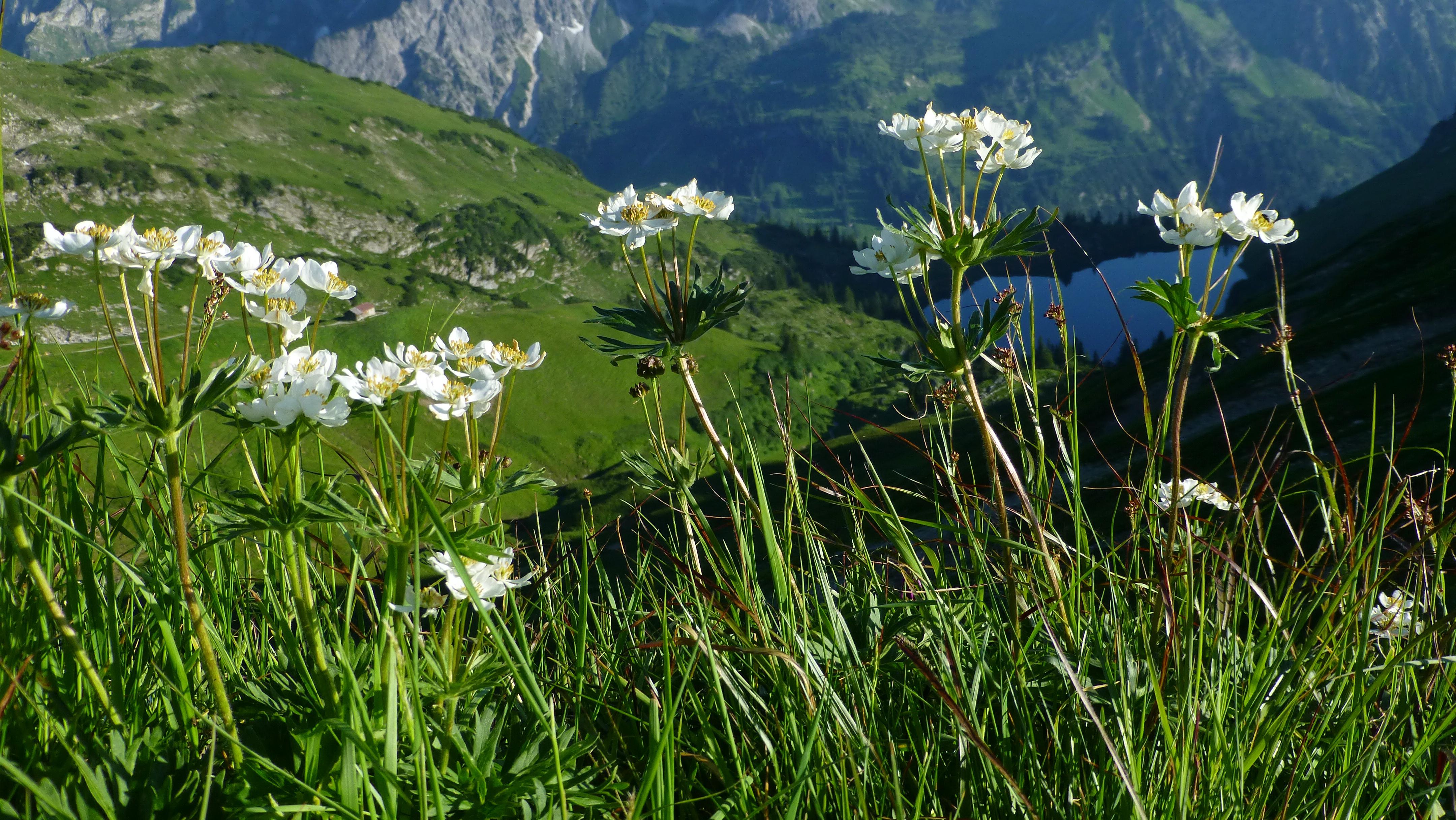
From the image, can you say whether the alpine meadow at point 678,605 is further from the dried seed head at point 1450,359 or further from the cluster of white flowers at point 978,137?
the dried seed head at point 1450,359

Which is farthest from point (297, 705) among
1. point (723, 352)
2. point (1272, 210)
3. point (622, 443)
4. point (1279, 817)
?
point (723, 352)

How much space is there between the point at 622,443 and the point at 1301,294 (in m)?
91.4

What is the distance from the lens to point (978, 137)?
291 cm

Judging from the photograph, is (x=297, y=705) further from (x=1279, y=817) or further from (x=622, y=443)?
(x=622, y=443)

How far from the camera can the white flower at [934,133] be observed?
2861 mm

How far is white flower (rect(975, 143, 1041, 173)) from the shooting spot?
284 cm

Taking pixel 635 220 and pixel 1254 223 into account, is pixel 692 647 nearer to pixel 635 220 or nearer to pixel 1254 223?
pixel 635 220

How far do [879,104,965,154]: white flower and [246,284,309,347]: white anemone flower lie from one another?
1870 mm

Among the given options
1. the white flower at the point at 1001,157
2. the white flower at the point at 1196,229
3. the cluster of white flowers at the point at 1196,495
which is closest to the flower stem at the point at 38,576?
the white flower at the point at 1001,157

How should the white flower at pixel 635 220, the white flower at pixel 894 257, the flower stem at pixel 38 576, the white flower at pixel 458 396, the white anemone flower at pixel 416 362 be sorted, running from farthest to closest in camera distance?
the white flower at pixel 635 220
the white flower at pixel 894 257
the white anemone flower at pixel 416 362
the white flower at pixel 458 396
the flower stem at pixel 38 576

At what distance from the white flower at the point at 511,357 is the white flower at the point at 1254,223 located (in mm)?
1998

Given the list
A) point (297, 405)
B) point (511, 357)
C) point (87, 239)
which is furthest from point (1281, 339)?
point (87, 239)

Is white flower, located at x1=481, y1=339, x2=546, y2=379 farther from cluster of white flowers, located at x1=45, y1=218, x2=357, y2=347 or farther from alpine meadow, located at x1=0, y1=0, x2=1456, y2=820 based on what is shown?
cluster of white flowers, located at x1=45, y1=218, x2=357, y2=347

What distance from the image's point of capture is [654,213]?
3002mm
